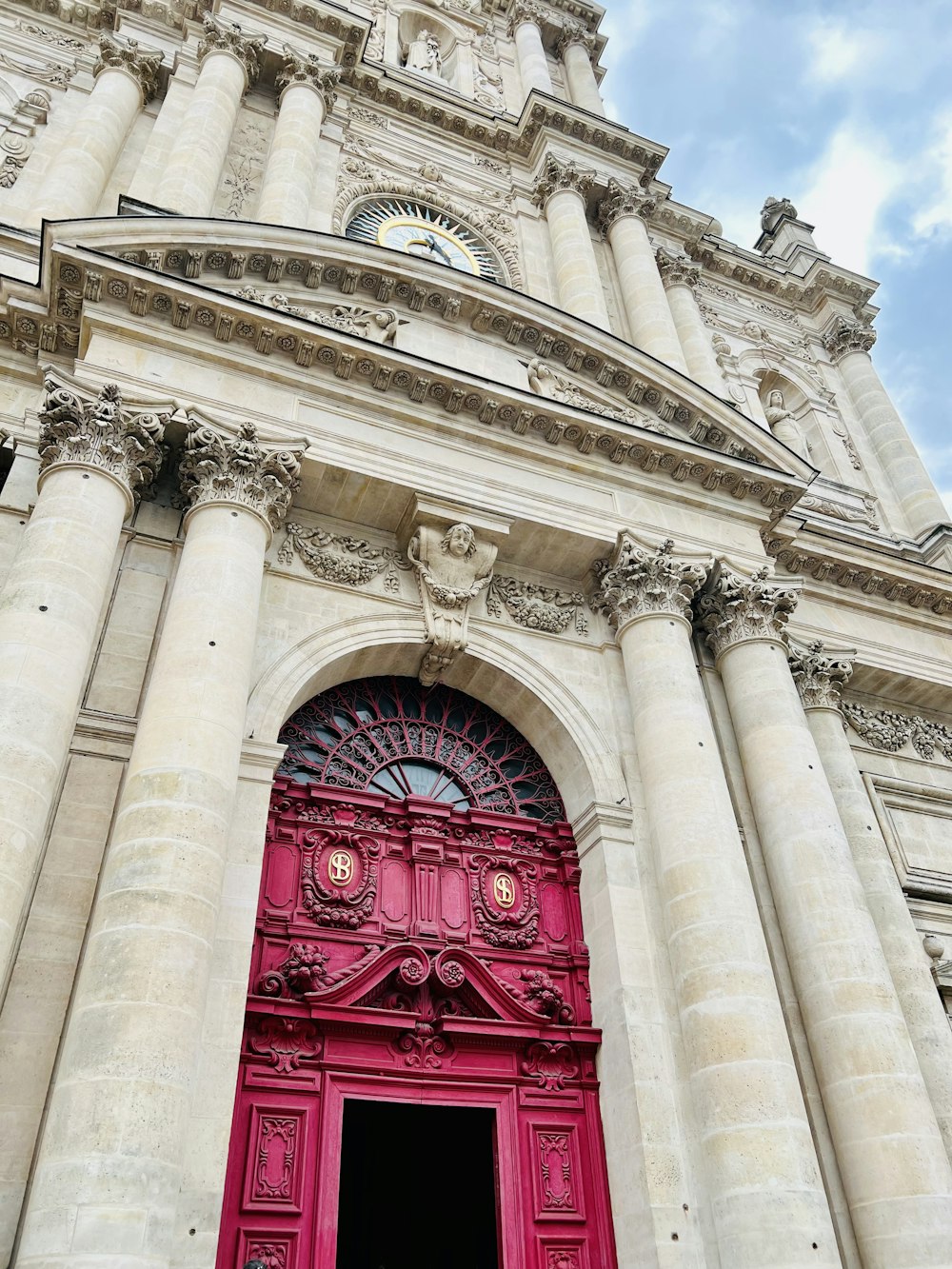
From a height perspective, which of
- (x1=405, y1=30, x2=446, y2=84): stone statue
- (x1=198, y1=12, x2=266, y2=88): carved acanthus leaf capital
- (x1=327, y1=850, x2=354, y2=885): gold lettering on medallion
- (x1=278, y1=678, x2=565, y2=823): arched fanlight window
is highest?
(x1=405, y1=30, x2=446, y2=84): stone statue

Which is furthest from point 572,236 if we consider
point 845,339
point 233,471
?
point 233,471

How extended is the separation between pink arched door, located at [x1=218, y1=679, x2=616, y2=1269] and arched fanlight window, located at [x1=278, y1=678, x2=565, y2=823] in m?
0.02

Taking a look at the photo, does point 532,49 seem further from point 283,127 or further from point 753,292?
point 283,127

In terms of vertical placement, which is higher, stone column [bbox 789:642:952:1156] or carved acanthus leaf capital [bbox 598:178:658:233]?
carved acanthus leaf capital [bbox 598:178:658:233]

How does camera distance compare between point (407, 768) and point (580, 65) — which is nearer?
point (407, 768)

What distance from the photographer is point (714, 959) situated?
25.9 feet

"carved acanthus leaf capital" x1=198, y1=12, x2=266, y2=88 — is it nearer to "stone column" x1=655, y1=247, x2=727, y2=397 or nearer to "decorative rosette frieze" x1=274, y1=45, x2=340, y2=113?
"decorative rosette frieze" x1=274, y1=45, x2=340, y2=113

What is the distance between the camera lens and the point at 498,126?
1786 cm

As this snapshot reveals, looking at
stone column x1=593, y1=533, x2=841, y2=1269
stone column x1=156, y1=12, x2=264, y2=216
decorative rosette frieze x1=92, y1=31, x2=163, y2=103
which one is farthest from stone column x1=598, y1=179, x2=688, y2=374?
decorative rosette frieze x1=92, y1=31, x2=163, y2=103

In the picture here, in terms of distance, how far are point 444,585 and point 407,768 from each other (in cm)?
193

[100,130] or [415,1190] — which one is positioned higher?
[100,130]

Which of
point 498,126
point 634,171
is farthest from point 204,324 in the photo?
point 634,171

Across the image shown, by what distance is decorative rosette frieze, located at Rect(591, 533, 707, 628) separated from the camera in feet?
33.8

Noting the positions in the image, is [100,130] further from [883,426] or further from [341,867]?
[883,426]
